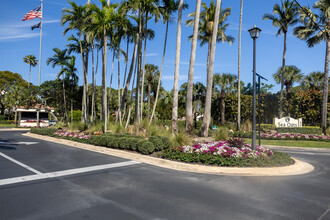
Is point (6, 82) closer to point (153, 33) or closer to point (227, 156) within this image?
point (153, 33)

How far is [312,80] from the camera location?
36.7 m

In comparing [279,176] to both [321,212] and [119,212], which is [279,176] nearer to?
[321,212]

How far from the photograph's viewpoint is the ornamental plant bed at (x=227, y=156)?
8.12 m

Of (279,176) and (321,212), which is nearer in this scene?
(321,212)

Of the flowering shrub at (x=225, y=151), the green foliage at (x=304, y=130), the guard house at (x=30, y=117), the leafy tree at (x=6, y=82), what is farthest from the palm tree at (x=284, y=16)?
the leafy tree at (x=6, y=82)

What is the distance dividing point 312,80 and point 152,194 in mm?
39774

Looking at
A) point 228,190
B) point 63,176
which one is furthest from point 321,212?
point 63,176

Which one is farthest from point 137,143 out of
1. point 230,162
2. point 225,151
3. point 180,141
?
point 230,162

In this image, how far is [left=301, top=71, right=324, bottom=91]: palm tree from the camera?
3619 cm

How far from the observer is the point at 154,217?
413 centimetres

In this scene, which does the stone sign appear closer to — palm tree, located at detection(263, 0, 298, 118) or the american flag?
palm tree, located at detection(263, 0, 298, 118)

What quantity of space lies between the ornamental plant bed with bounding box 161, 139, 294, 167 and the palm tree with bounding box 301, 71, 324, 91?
3308 cm

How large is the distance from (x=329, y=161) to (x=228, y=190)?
7.00m

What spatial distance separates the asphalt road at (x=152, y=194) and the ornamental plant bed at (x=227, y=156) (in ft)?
3.55
